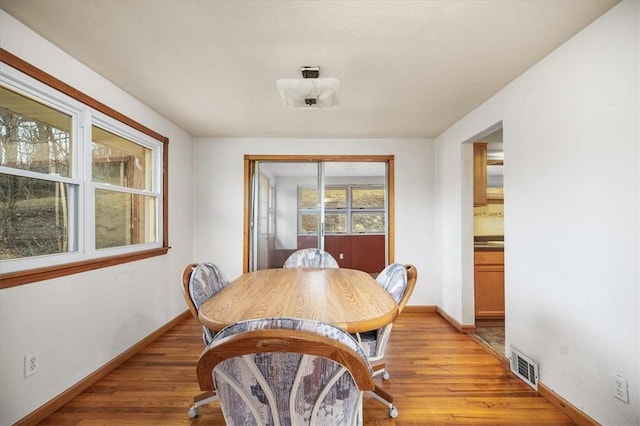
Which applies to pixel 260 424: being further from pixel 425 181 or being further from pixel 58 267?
pixel 425 181

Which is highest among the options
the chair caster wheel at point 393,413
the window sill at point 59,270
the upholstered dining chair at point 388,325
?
the window sill at point 59,270

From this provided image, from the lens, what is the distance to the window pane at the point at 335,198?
4427 mm

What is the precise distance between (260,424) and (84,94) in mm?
2408

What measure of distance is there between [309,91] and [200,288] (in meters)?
1.34

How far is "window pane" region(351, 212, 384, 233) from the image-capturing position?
531 centimetres

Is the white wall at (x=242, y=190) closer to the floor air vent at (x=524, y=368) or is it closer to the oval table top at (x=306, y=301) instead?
the floor air vent at (x=524, y=368)

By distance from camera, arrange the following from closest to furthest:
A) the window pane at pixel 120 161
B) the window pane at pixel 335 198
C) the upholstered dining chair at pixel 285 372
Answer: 1. the upholstered dining chair at pixel 285 372
2. the window pane at pixel 120 161
3. the window pane at pixel 335 198

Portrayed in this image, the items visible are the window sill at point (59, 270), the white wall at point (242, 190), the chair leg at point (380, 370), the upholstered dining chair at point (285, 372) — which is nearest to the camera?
the upholstered dining chair at point (285, 372)

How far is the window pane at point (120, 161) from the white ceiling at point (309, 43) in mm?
449

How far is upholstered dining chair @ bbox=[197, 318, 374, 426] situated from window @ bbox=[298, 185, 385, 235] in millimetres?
3389

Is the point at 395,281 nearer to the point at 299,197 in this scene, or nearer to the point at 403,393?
the point at 403,393

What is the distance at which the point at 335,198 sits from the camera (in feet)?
15.5

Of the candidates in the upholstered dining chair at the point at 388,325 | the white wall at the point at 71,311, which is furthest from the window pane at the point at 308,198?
the upholstered dining chair at the point at 388,325

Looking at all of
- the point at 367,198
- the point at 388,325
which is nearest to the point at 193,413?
the point at 388,325
